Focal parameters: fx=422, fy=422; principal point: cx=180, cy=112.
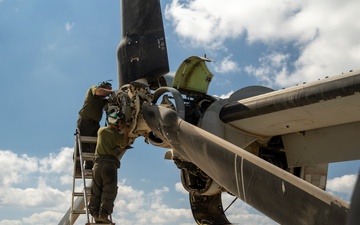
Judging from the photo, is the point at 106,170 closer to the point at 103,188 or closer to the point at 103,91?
the point at 103,188

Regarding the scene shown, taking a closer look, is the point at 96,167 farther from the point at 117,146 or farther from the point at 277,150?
the point at 277,150

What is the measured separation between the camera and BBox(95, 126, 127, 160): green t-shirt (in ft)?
26.8

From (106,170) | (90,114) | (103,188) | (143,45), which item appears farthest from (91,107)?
(103,188)

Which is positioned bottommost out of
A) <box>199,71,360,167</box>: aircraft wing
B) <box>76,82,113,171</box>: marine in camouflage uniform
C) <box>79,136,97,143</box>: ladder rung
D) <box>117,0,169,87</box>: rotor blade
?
<box>199,71,360,167</box>: aircraft wing

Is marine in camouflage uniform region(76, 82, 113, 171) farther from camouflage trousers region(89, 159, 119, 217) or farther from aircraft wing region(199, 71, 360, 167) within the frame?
aircraft wing region(199, 71, 360, 167)

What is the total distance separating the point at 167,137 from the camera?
246 inches

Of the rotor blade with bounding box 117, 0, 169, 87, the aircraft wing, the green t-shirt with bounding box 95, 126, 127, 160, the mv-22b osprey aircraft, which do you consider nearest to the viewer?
the mv-22b osprey aircraft

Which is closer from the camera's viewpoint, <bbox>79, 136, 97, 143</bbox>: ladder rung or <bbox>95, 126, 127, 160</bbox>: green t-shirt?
<bbox>95, 126, 127, 160</bbox>: green t-shirt

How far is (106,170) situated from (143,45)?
327 cm

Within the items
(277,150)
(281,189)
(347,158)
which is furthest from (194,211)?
(281,189)

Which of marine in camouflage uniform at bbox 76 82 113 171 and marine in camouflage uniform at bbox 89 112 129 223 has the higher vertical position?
marine in camouflage uniform at bbox 76 82 113 171

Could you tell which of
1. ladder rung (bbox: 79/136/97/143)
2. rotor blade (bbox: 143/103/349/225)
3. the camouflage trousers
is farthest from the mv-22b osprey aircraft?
ladder rung (bbox: 79/136/97/143)

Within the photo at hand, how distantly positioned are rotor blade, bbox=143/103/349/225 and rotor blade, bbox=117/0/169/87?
4.52 metres

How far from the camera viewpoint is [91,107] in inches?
392
